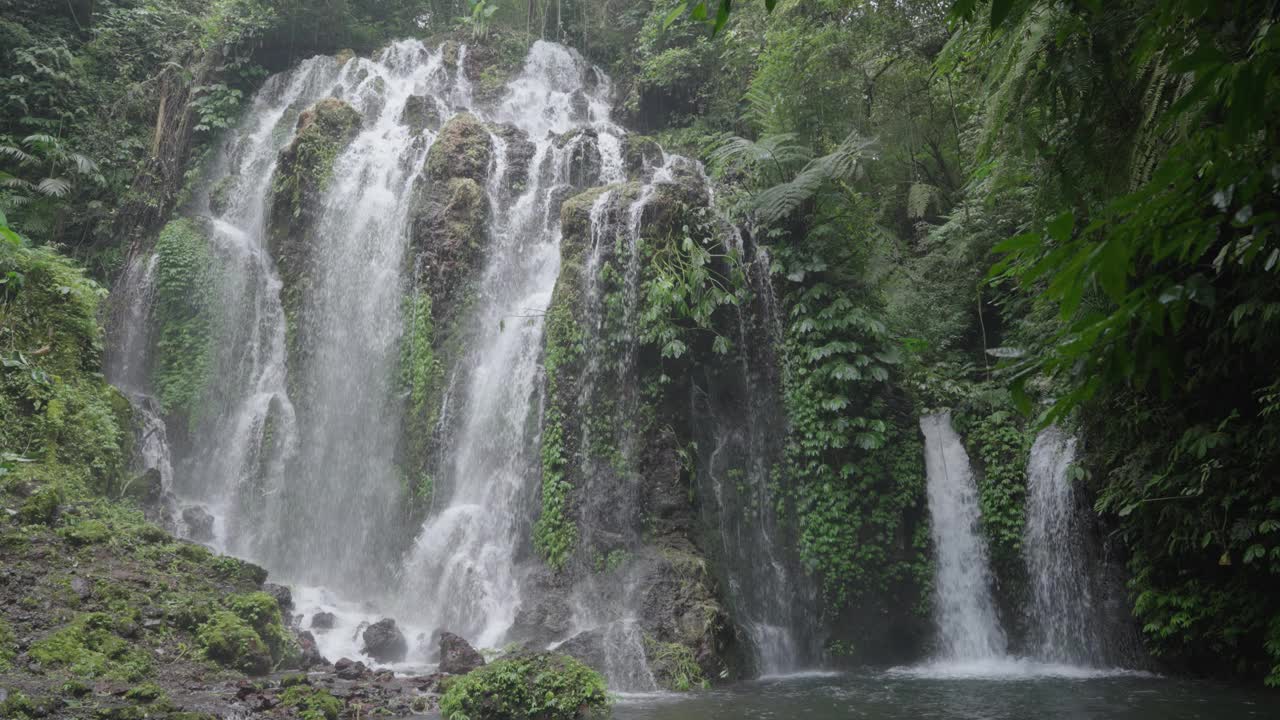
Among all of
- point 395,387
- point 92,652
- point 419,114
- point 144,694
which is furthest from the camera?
point 419,114

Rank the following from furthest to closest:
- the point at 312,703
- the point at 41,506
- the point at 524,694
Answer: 1. the point at 41,506
2. the point at 524,694
3. the point at 312,703

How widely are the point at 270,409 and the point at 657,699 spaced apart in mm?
10097

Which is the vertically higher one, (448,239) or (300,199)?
(300,199)

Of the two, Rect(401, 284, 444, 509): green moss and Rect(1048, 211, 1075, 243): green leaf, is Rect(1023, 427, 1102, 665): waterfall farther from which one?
Rect(1048, 211, 1075, 243): green leaf

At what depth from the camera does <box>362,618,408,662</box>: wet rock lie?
33.8 ft

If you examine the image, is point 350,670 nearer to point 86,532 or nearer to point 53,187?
point 86,532

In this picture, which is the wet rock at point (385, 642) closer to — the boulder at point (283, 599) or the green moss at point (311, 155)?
the boulder at point (283, 599)

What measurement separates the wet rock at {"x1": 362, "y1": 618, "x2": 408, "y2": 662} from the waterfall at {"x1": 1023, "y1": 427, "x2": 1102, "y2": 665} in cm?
832

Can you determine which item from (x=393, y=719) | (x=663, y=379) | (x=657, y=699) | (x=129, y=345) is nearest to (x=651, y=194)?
(x=663, y=379)

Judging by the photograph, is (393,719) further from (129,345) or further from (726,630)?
(129,345)

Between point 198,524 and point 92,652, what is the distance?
6334 mm

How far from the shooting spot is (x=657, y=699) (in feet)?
27.7

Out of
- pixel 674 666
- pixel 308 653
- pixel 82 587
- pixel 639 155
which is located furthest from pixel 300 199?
pixel 674 666

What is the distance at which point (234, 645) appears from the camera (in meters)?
8.69
